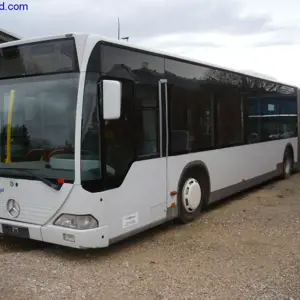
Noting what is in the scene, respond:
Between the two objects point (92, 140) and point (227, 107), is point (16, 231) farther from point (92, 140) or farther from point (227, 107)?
point (227, 107)

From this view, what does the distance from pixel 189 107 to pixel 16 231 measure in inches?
126

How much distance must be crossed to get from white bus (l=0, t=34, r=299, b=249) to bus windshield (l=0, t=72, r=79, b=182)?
0.01m

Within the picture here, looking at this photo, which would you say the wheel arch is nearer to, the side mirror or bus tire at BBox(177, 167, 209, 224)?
bus tire at BBox(177, 167, 209, 224)

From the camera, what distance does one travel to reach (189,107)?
6.55m

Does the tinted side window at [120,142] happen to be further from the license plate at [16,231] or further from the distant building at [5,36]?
the distant building at [5,36]

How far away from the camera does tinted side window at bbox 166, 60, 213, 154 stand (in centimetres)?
611

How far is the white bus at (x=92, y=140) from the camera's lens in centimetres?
466

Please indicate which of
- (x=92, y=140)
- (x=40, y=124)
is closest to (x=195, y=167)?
(x=92, y=140)

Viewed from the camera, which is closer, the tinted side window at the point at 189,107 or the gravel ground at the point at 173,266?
the gravel ground at the point at 173,266

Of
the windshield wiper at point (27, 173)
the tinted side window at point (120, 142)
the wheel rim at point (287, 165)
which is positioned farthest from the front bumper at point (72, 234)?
the wheel rim at point (287, 165)

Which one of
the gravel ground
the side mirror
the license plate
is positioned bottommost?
the gravel ground

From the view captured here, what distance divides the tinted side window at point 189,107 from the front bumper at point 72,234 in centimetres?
182

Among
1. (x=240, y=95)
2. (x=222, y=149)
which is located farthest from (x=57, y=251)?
(x=240, y=95)

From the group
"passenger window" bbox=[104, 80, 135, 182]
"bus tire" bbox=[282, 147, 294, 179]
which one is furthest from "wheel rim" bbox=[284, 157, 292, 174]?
"passenger window" bbox=[104, 80, 135, 182]
